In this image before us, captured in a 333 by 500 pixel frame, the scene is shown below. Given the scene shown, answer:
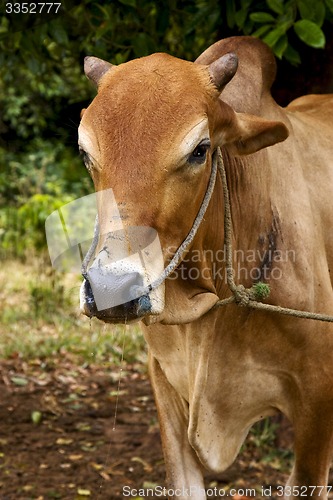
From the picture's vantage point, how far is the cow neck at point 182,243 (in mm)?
2245

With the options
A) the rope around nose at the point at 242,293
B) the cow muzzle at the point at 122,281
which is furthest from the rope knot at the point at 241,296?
the cow muzzle at the point at 122,281

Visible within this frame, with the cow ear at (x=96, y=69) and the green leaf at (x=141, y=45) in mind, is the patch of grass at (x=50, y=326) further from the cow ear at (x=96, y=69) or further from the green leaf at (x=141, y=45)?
the cow ear at (x=96, y=69)

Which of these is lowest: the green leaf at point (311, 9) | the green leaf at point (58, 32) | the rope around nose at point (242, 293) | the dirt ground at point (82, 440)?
the dirt ground at point (82, 440)

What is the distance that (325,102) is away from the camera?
365 cm

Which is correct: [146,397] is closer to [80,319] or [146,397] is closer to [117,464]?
[117,464]

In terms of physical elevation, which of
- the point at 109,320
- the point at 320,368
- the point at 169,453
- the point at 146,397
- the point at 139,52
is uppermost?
the point at 139,52

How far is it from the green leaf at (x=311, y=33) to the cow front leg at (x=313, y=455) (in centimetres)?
132

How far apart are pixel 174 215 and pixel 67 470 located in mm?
2190

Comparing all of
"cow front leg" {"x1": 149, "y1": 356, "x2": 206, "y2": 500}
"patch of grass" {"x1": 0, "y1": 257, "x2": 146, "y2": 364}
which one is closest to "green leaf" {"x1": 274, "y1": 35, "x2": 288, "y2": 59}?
"cow front leg" {"x1": 149, "y1": 356, "x2": 206, "y2": 500}

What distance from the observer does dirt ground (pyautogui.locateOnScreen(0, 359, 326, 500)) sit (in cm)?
404

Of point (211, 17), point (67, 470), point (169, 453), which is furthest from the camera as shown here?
point (67, 470)

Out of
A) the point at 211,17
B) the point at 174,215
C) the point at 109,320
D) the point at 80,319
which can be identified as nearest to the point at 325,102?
the point at 211,17

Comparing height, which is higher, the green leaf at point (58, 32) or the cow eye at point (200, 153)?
the green leaf at point (58, 32)

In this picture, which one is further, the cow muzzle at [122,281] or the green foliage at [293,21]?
the green foliage at [293,21]
